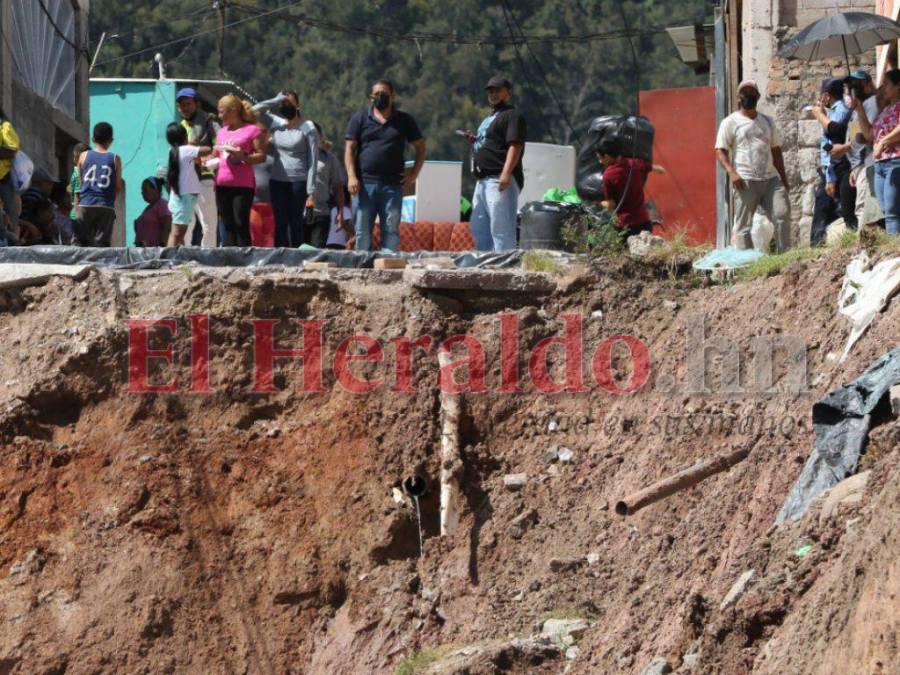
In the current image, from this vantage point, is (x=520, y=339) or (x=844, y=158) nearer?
(x=520, y=339)

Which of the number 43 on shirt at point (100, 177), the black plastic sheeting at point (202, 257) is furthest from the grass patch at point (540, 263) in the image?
the number 43 on shirt at point (100, 177)

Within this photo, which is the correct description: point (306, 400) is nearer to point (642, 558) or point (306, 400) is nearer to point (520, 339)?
point (520, 339)

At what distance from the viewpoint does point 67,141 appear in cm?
2111

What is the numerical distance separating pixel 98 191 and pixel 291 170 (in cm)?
180

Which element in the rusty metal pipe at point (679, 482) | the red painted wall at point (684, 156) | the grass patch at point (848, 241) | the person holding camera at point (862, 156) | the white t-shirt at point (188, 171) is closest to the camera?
the rusty metal pipe at point (679, 482)

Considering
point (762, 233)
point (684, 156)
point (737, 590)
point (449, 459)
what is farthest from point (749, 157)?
point (684, 156)

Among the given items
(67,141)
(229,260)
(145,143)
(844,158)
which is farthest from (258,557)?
(145,143)

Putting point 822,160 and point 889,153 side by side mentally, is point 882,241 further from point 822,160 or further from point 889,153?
point 822,160

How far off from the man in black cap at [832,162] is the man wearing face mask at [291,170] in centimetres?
385

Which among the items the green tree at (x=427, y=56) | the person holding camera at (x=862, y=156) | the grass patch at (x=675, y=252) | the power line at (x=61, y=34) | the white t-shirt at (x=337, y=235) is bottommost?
the grass patch at (x=675, y=252)

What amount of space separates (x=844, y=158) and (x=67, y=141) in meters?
11.7

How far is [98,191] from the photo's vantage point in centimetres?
1340

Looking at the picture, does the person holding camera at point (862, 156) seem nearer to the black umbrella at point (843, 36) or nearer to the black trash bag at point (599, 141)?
the black umbrella at point (843, 36)

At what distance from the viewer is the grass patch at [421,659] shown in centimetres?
950
